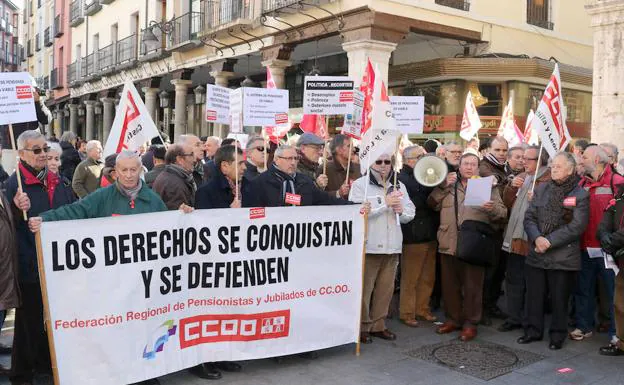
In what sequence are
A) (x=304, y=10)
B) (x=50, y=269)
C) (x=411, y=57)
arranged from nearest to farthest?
(x=50, y=269)
(x=304, y=10)
(x=411, y=57)

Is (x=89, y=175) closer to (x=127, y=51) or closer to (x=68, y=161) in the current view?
(x=68, y=161)

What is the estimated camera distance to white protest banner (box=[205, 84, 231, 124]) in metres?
7.11

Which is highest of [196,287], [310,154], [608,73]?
[608,73]

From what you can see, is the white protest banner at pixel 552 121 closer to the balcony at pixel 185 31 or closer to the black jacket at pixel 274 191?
the black jacket at pixel 274 191

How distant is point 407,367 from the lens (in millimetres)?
5312

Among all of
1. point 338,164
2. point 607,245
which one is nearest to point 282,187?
point 338,164

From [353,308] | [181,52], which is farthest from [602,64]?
[181,52]

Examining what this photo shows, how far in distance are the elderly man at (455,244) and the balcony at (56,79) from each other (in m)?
36.0

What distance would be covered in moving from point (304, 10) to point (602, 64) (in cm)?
733

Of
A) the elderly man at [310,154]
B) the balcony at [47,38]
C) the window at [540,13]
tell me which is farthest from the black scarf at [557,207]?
the balcony at [47,38]

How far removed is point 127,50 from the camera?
27047 millimetres

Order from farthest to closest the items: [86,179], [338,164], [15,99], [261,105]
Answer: [86,179]
[338,164]
[261,105]
[15,99]

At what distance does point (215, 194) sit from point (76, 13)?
107 ft

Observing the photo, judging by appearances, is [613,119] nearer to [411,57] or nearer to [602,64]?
[602,64]
